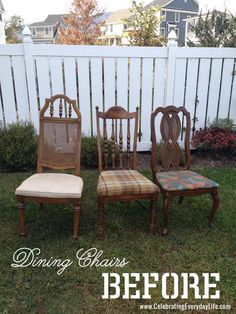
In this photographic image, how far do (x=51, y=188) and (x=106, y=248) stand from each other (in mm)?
659

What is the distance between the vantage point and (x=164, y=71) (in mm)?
3975

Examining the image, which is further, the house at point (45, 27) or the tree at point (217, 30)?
the house at point (45, 27)

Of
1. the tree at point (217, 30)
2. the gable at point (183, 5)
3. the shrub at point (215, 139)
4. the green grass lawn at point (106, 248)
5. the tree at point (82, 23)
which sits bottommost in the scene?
the green grass lawn at point (106, 248)

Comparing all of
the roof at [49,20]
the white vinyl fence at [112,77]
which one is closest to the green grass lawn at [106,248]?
the white vinyl fence at [112,77]

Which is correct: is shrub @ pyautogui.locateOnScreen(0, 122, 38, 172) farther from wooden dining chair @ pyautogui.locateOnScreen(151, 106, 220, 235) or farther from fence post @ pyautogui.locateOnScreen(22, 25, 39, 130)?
wooden dining chair @ pyautogui.locateOnScreen(151, 106, 220, 235)

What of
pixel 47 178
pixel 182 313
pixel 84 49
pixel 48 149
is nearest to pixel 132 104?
pixel 84 49

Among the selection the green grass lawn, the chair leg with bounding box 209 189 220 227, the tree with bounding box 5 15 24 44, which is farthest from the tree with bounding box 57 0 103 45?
the chair leg with bounding box 209 189 220 227

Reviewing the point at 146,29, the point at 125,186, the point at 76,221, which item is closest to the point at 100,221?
the point at 76,221

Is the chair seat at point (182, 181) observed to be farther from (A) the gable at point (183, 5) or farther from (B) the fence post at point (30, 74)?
(A) the gable at point (183, 5)

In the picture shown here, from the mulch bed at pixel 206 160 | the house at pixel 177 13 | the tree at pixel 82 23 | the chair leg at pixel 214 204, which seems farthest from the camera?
the house at pixel 177 13

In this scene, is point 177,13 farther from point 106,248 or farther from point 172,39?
point 106,248

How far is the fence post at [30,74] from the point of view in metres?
3.68

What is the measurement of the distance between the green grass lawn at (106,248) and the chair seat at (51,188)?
418mm

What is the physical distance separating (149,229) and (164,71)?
244 centimetres
